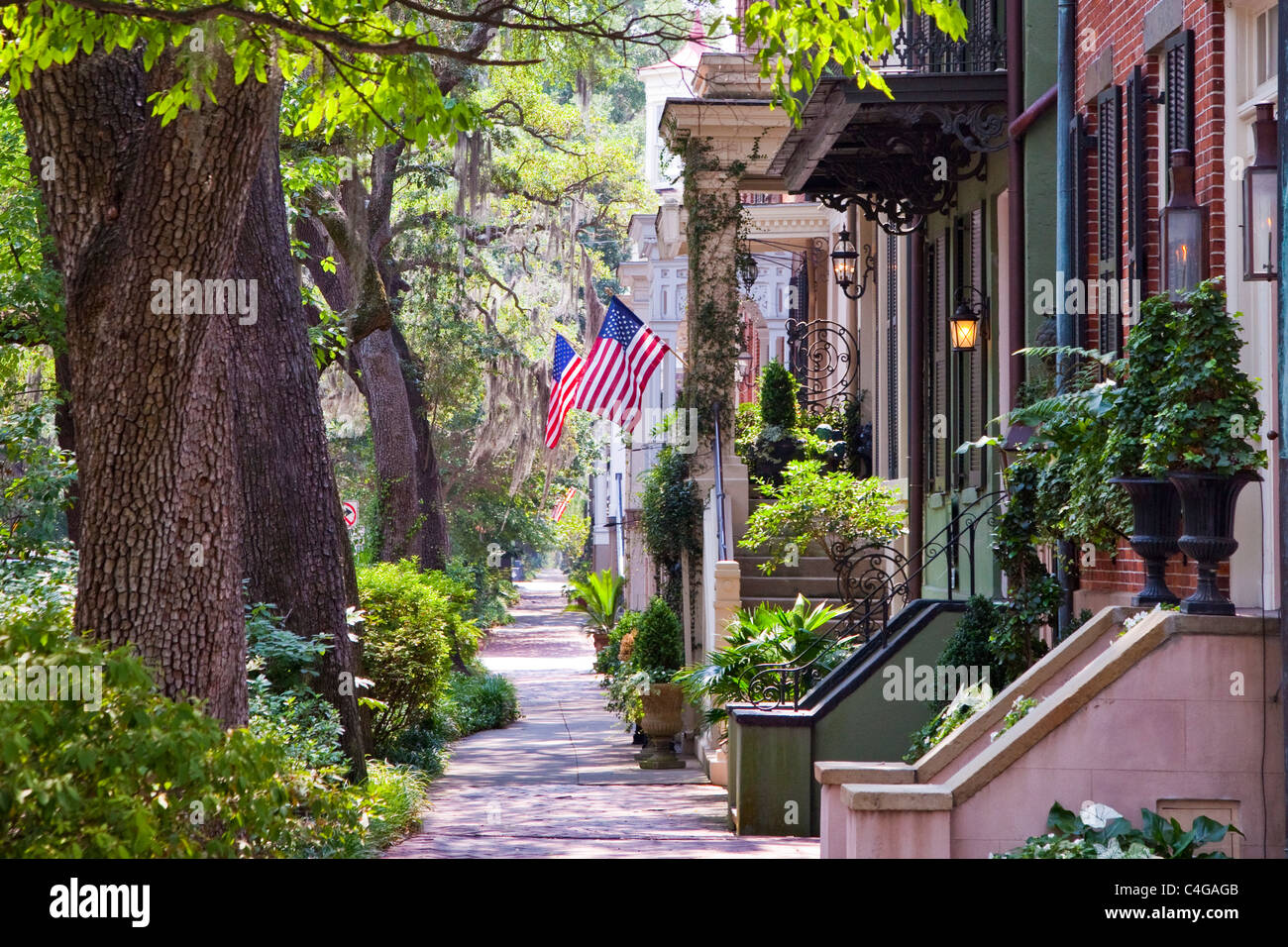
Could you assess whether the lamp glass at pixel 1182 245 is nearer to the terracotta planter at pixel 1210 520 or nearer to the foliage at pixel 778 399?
the terracotta planter at pixel 1210 520

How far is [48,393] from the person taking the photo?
1582cm

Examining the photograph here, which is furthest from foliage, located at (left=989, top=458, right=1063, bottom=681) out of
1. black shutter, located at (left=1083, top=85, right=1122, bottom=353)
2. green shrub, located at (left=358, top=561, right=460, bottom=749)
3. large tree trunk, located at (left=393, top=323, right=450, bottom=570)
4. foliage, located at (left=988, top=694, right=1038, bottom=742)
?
large tree trunk, located at (left=393, top=323, right=450, bottom=570)

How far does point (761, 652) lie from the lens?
13.0 metres

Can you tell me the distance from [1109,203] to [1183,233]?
2.34 metres

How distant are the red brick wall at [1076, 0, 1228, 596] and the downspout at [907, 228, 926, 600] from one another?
17.6 ft

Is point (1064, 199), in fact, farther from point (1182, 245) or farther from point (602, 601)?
point (602, 601)

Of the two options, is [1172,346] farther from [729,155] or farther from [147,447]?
[729,155]

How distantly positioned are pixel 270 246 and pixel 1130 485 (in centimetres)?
718

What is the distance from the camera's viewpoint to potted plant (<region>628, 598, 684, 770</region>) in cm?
1597

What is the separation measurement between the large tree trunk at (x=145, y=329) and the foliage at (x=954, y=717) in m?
4.42

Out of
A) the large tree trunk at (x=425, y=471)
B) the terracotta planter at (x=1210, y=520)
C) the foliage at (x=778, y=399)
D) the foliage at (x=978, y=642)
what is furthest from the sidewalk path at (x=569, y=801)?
the foliage at (x=778, y=399)

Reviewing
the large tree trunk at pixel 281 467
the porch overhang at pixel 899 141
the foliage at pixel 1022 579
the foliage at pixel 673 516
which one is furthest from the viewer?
the foliage at pixel 673 516

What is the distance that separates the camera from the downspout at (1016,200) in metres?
11.6

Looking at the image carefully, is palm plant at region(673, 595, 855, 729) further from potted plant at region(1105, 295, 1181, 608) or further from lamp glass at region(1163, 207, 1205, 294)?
lamp glass at region(1163, 207, 1205, 294)
